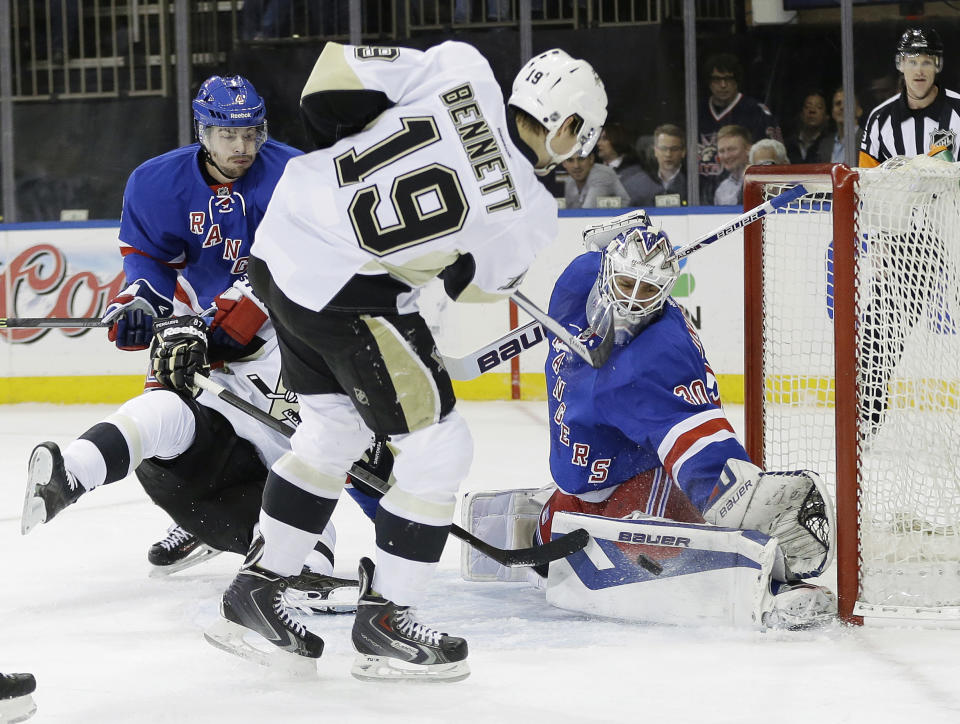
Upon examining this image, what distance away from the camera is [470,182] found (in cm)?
188

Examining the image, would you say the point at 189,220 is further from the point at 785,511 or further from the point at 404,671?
the point at 785,511

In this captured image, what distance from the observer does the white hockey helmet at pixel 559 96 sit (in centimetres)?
194

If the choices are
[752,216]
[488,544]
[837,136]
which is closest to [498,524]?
[488,544]

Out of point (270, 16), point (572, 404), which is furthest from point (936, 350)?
point (270, 16)

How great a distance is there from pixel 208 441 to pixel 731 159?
3.39 meters

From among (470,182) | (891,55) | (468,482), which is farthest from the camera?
(891,55)

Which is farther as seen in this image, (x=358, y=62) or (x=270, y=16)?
(x=270, y=16)

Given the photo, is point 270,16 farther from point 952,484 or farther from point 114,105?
point 952,484

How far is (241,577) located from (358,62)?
766 millimetres

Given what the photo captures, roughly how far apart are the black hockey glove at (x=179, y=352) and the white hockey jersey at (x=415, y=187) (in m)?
0.53

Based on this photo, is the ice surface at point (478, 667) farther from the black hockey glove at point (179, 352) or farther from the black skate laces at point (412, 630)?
the black hockey glove at point (179, 352)

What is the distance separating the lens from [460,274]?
6.34 ft

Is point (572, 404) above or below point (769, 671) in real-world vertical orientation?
above

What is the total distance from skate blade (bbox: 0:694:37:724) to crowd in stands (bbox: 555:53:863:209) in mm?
3998
